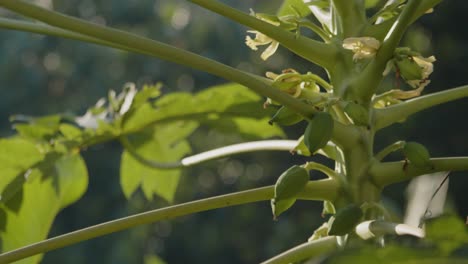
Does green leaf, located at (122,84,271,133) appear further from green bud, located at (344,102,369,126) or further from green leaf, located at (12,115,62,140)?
green bud, located at (344,102,369,126)

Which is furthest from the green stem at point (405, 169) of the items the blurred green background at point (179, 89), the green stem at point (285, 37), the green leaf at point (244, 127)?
the blurred green background at point (179, 89)

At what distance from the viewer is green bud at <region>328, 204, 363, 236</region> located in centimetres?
83

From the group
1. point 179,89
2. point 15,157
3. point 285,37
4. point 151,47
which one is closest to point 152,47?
point 151,47

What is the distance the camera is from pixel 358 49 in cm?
88

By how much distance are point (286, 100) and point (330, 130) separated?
0.15ft

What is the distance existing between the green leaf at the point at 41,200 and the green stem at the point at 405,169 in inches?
16.6

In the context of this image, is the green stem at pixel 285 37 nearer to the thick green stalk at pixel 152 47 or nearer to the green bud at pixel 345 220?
the thick green stalk at pixel 152 47

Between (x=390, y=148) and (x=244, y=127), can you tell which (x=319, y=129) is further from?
(x=244, y=127)

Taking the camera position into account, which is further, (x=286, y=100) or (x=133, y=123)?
(x=133, y=123)

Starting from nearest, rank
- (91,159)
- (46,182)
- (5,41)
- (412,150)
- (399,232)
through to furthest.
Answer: (399,232) → (412,150) → (46,182) → (5,41) → (91,159)

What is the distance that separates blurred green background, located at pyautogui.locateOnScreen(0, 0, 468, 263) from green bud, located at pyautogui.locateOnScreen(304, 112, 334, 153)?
6306 mm

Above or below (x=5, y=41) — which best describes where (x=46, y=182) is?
above

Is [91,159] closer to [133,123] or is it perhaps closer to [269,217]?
[269,217]

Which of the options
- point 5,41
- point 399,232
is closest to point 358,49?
point 399,232
